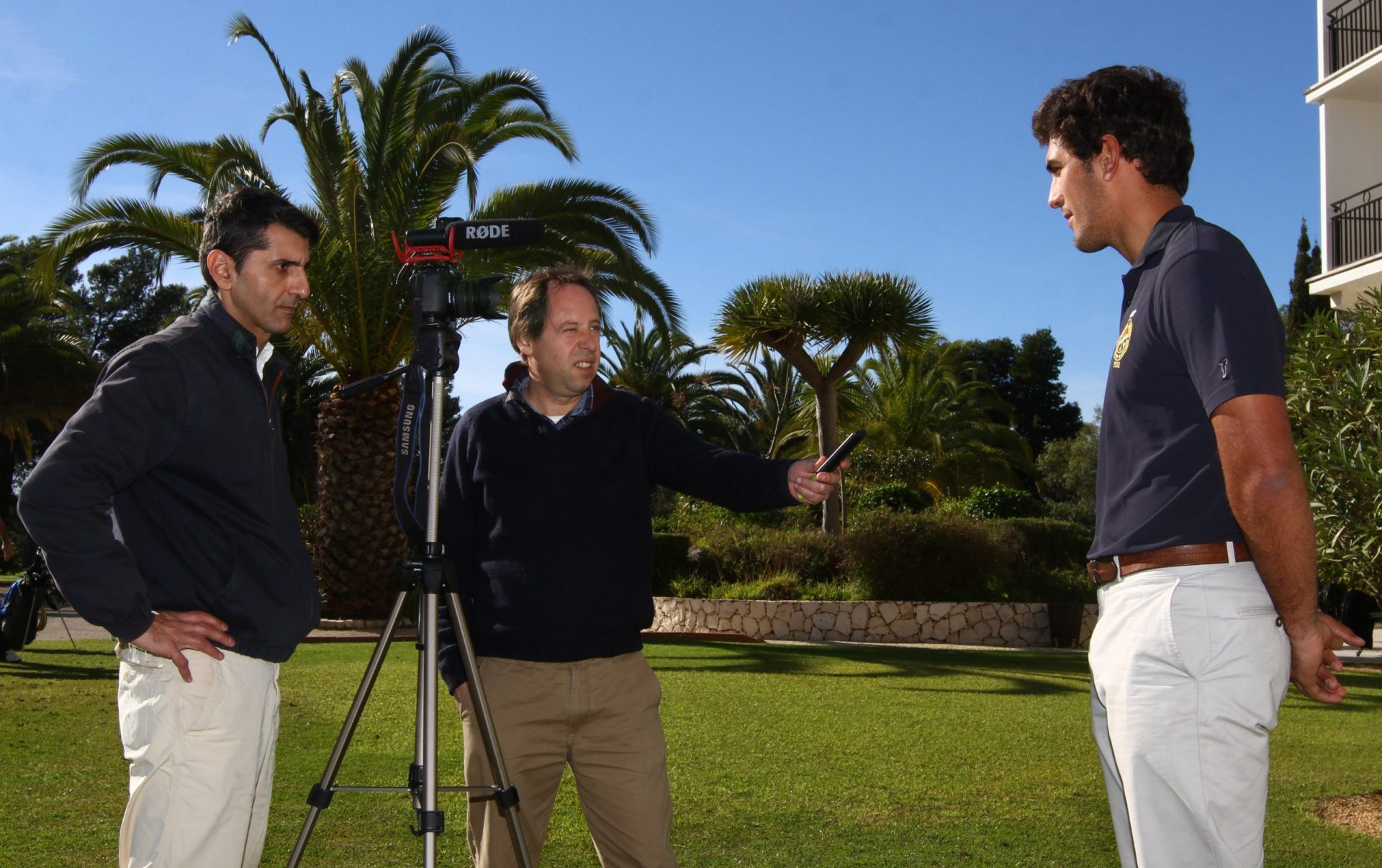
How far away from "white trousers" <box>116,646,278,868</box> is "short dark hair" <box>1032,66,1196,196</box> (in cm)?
229

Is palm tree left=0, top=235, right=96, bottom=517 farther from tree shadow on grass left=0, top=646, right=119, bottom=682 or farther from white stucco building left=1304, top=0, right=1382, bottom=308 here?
white stucco building left=1304, top=0, right=1382, bottom=308

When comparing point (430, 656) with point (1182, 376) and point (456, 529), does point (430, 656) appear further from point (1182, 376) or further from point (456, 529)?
point (1182, 376)

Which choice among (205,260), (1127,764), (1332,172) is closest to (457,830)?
(205,260)

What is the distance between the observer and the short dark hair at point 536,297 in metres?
3.54

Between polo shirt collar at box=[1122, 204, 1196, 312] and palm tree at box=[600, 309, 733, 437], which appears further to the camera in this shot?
palm tree at box=[600, 309, 733, 437]

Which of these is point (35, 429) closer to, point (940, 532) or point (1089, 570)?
point (940, 532)

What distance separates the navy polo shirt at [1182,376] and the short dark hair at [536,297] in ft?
5.51

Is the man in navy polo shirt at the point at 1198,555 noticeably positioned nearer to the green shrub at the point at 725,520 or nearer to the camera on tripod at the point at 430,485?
the camera on tripod at the point at 430,485

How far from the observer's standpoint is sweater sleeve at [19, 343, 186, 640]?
2445 mm

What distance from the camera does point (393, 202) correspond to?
52.2ft

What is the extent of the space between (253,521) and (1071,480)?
5433cm

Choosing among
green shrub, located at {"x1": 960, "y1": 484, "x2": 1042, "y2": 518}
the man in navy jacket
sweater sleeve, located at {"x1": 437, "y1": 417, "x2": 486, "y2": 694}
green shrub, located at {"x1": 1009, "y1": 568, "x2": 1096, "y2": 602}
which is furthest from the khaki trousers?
green shrub, located at {"x1": 960, "y1": 484, "x2": 1042, "y2": 518}

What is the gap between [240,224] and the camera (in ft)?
9.60

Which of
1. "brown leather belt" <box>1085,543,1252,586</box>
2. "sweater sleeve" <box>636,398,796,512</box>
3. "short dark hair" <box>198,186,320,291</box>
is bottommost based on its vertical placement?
"brown leather belt" <box>1085,543,1252,586</box>
